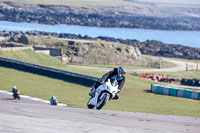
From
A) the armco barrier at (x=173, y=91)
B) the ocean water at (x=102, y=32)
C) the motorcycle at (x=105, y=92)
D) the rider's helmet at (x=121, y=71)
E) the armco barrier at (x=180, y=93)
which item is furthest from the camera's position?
the ocean water at (x=102, y=32)

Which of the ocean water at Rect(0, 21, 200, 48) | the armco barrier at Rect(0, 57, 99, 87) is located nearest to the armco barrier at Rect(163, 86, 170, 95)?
the armco barrier at Rect(0, 57, 99, 87)

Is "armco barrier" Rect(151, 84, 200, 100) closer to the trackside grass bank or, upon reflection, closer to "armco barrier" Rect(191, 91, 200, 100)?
"armco barrier" Rect(191, 91, 200, 100)

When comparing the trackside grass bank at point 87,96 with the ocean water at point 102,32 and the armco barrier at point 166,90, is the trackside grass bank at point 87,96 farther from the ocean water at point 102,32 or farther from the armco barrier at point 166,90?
the ocean water at point 102,32

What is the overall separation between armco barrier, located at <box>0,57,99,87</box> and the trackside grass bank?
2.31 feet

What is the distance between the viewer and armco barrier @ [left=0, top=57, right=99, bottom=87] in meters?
32.7

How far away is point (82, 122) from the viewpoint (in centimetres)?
877

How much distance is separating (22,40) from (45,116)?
217 feet

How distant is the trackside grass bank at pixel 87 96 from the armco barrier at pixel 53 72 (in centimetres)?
70

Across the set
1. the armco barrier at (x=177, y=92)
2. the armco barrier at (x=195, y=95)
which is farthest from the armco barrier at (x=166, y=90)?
the armco barrier at (x=195, y=95)

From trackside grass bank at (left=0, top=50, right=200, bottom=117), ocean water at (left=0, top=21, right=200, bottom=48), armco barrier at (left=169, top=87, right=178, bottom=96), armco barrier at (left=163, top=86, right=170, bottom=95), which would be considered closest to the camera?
trackside grass bank at (left=0, top=50, right=200, bottom=117)

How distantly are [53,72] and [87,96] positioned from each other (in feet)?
25.3

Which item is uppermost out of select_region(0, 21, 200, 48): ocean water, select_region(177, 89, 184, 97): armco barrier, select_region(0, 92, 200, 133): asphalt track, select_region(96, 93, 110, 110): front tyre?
select_region(0, 92, 200, 133): asphalt track

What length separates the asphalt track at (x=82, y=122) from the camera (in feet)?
26.1

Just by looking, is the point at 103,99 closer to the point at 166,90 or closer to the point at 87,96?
the point at 87,96
